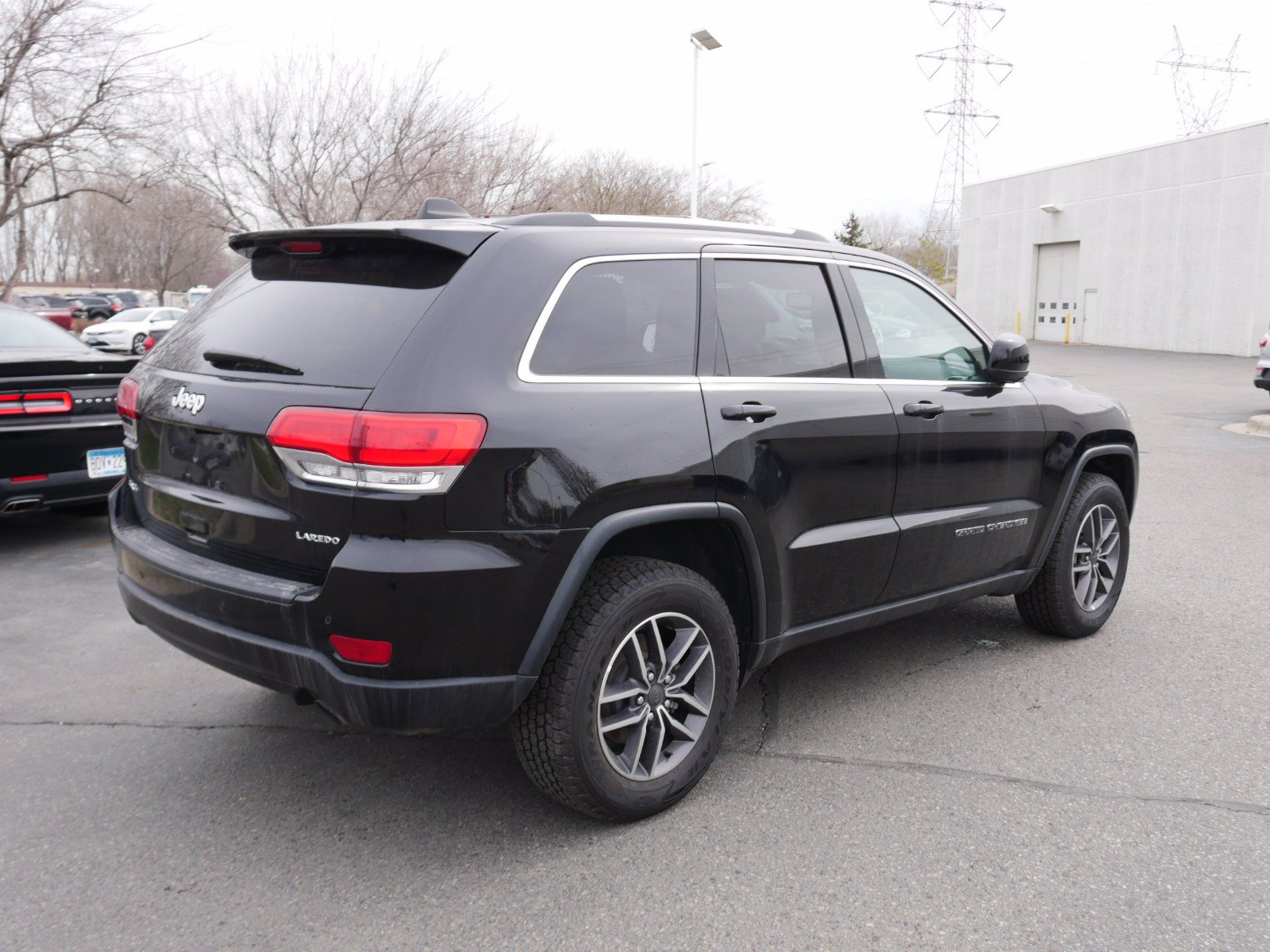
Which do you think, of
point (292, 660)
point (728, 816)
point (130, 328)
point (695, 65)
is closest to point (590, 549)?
point (292, 660)

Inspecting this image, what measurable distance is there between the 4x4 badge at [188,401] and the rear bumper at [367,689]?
0.64 meters

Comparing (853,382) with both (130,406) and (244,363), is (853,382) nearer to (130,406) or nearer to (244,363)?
(244,363)

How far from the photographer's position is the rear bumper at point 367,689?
2801 millimetres

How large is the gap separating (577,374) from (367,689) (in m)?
1.05

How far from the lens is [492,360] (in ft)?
9.53

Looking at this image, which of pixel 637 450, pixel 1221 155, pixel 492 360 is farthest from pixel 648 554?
pixel 1221 155

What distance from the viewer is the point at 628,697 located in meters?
3.21

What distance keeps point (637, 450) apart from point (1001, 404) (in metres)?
2.08

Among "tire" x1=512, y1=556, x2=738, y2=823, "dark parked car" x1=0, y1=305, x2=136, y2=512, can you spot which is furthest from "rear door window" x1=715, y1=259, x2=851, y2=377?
"dark parked car" x1=0, y1=305, x2=136, y2=512

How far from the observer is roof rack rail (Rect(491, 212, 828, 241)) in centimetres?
335

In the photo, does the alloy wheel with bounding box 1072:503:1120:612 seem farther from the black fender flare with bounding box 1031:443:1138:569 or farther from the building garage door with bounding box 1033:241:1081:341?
the building garage door with bounding box 1033:241:1081:341

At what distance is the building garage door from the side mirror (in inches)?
1434

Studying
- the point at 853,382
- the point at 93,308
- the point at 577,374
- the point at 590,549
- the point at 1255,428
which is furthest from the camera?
the point at 93,308

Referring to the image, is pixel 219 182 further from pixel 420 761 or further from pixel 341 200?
pixel 420 761
